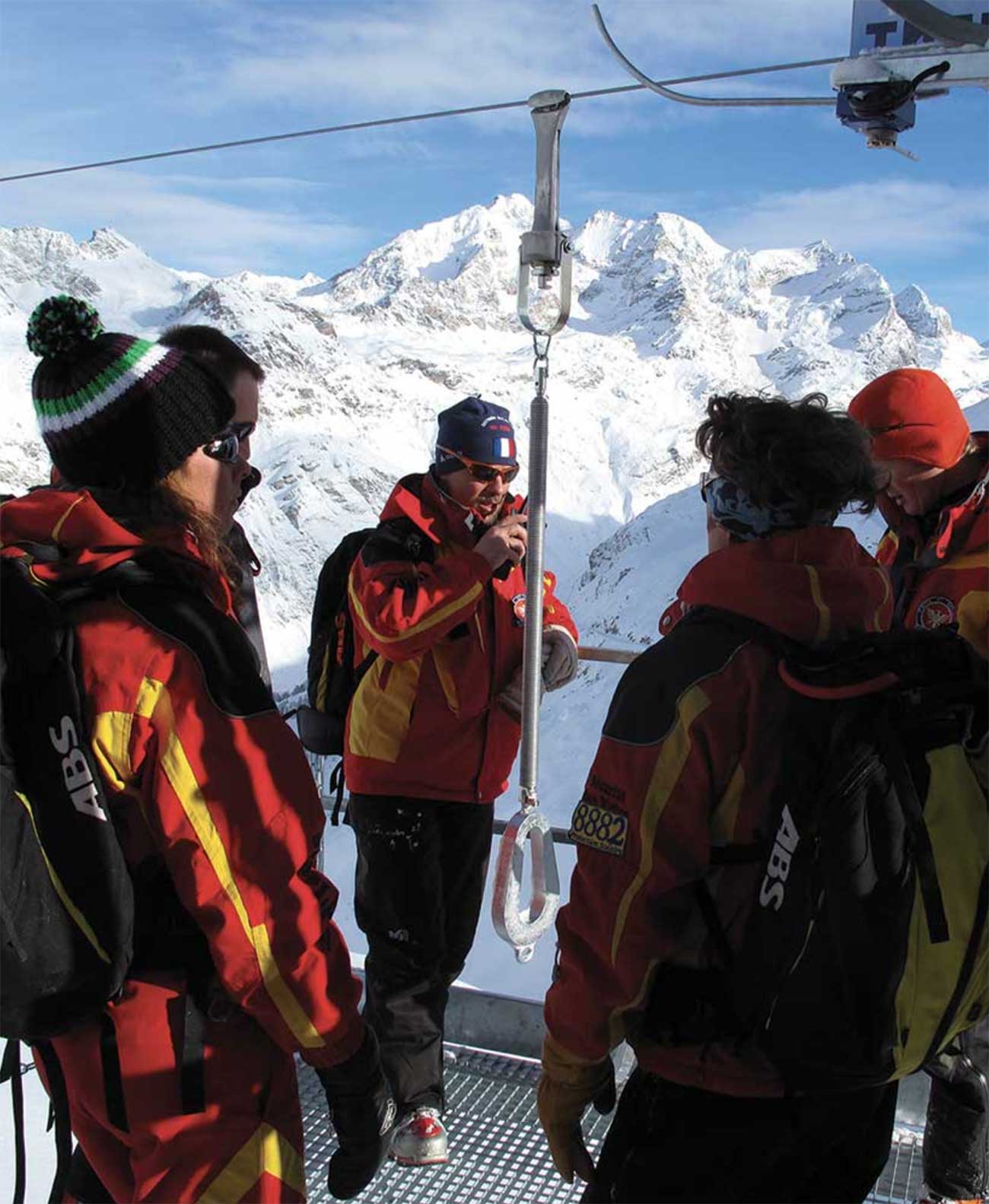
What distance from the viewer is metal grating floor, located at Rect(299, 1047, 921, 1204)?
2.56 meters

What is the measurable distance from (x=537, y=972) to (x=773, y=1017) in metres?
29.8

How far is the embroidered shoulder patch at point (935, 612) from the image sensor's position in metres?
2.34

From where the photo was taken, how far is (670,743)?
1.48 m

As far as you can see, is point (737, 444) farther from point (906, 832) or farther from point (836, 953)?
point (836, 953)

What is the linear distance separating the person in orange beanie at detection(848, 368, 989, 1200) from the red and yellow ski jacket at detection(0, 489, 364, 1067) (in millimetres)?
1310

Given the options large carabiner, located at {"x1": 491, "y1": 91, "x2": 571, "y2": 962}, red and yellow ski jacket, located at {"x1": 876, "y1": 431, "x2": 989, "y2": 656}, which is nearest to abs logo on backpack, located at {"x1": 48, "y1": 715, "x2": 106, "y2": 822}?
large carabiner, located at {"x1": 491, "y1": 91, "x2": 571, "y2": 962}

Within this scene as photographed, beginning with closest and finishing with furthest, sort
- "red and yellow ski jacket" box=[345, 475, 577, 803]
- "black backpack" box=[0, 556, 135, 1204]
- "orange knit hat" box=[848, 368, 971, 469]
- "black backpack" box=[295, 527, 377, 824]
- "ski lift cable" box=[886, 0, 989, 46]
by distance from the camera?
"black backpack" box=[0, 556, 135, 1204] < "ski lift cable" box=[886, 0, 989, 46] < "orange knit hat" box=[848, 368, 971, 469] < "red and yellow ski jacket" box=[345, 475, 577, 803] < "black backpack" box=[295, 527, 377, 824]

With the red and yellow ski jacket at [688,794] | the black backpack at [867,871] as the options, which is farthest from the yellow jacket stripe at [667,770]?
the black backpack at [867,871]

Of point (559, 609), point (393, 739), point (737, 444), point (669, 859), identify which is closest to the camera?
point (669, 859)

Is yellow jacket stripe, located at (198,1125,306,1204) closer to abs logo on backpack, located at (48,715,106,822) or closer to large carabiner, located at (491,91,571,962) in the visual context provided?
abs logo on backpack, located at (48,715,106,822)

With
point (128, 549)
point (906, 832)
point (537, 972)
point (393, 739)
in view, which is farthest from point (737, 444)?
point (537, 972)

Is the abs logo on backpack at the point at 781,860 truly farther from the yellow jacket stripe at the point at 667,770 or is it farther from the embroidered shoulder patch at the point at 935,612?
the embroidered shoulder patch at the point at 935,612

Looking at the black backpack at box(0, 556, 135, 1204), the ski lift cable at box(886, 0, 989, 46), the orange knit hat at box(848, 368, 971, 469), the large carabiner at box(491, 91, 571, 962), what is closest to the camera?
the black backpack at box(0, 556, 135, 1204)

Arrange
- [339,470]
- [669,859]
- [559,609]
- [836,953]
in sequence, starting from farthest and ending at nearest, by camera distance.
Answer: [339,470], [559,609], [669,859], [836,953]
